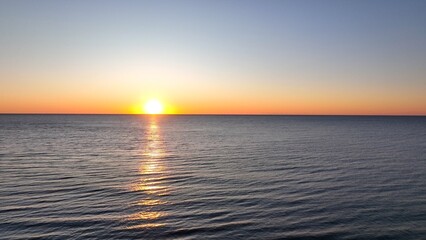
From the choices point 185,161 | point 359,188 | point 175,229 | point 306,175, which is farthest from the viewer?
point 185,161

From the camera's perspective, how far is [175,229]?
18031 mm

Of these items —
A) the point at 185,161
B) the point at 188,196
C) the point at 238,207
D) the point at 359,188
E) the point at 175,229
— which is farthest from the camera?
the point at 185,161

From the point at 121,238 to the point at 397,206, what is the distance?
1759 cm

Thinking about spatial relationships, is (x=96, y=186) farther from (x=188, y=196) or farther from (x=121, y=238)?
(x=121, y=238)

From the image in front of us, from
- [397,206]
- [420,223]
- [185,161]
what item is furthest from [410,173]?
[185,161]

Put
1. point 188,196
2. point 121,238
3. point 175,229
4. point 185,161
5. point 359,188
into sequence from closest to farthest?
point 121,238
point 175,229
point 188,196
point 359,188
point 185,161

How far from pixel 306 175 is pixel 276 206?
12902mm

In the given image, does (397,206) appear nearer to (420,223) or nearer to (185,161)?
(420,223)

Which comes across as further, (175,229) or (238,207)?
(238,207)

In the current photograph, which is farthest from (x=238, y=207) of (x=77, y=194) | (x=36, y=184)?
(x=36, y=184)

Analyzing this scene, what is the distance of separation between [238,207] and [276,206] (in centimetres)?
251

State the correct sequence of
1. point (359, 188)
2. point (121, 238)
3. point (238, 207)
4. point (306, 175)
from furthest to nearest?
point (306, 175)
point (359, 188)
point (238, 207)
point (121, 238)

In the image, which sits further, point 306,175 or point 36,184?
point 306,175

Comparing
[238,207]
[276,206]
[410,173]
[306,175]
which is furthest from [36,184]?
[410,173]
